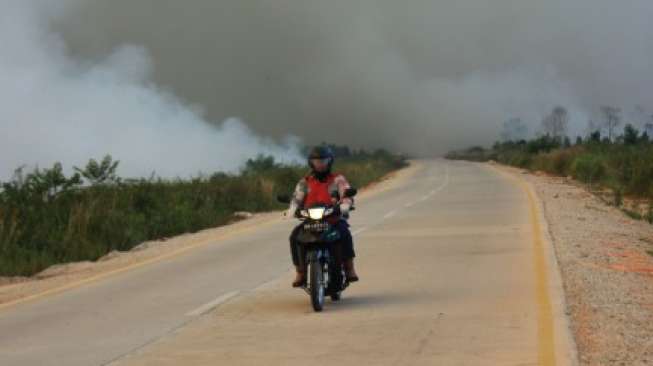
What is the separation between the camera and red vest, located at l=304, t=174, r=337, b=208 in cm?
1158

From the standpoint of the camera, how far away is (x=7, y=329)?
11.6 m

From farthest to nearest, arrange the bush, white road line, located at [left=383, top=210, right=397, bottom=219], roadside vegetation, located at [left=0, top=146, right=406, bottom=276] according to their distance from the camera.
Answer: the bush → white road line, located at [left=383, top=210, right=397, bottom=219] → roadside vegetation, located at [left=0, top=146, right=406, bottom=276]

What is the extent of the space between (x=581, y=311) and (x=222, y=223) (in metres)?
20.2

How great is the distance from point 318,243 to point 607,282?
13.8ft

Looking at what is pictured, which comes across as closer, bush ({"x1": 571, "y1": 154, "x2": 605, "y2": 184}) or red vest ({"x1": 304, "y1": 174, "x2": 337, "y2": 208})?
red vest ({"x1": 304, "y1": 174, "x2": 337, "y2": 208})

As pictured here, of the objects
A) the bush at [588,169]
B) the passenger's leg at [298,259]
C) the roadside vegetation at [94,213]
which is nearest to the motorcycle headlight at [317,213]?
the passenger's leg at [298,259]

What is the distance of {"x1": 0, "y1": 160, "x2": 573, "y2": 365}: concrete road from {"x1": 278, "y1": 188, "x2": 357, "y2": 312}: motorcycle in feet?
0.95

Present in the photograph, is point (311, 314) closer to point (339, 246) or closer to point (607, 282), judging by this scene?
point (339, 246)

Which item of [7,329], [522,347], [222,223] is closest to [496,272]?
[522,347]

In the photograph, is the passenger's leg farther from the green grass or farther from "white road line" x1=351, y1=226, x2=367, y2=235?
the green grass

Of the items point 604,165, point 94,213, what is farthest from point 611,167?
point 94,213

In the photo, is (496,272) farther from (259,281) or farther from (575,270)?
(259,281)

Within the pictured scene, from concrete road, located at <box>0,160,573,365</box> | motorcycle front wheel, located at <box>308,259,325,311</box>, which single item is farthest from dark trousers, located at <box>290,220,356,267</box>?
concrete road, located at <box>0,160,573,365</box>

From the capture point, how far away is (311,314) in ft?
37.0
